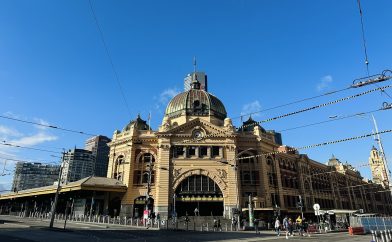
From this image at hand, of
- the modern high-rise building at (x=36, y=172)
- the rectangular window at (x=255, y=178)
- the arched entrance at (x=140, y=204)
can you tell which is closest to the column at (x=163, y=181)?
the arched entrance at (x=140, y=204)

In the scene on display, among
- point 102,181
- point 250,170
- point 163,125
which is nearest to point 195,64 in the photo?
point 163,125

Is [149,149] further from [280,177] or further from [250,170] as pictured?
[280,177]

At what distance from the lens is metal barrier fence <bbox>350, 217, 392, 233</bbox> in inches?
1458

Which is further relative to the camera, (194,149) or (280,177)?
(280,177)

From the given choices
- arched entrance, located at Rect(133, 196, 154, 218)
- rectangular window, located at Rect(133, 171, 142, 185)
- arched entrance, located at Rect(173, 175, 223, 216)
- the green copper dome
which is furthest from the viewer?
the green copper dome

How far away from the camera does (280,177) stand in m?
61.0

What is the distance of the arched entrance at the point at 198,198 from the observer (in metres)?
50.4

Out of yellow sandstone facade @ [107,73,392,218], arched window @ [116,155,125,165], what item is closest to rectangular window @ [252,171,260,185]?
yellow sandstone facade @ [107,73,392,218]

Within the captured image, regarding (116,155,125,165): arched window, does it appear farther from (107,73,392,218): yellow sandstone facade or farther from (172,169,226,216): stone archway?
(172,169,226,216): stone archway

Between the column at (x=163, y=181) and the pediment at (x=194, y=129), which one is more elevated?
the pediment at (x=194, y=129)

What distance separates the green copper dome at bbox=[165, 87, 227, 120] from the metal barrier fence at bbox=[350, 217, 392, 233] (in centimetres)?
3097

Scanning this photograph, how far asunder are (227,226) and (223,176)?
12304 millimetres

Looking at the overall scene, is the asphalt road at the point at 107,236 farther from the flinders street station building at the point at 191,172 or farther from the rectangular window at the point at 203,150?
the rectangular window at the point at 203,150

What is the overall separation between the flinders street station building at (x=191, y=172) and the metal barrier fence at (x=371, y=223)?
1228 cm
